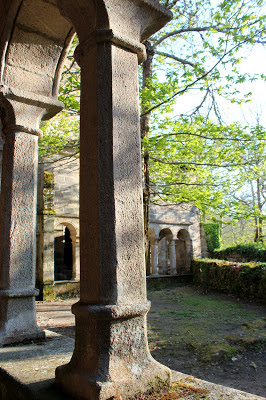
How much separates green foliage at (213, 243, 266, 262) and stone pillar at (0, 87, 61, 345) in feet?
42.0

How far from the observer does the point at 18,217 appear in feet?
9.14

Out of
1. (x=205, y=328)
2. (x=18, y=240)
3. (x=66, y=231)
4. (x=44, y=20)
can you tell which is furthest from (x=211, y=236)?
(x=44, y=20)

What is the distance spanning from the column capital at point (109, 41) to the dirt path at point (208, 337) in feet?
12.2

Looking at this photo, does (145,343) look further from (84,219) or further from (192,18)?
(192,18)

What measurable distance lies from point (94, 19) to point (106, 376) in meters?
1.77

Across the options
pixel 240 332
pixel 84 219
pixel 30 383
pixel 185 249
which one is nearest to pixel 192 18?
pixel 240 332

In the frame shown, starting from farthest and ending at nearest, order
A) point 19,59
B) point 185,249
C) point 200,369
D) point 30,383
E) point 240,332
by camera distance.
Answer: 1. point 185,249
2. point 240,332
3. point 200,369
4. point 19,59
5. point 30,383

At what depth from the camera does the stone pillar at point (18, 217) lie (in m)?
2.67

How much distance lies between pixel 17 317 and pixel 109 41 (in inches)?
87.2

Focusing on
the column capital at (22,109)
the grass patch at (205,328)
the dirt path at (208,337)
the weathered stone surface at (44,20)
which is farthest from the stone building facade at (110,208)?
the grass patch at (205,328)

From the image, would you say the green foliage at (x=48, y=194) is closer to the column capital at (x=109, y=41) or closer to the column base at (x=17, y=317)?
the column base at (x=17, y=317)

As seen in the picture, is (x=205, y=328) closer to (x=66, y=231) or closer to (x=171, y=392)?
(x=171, y=392)

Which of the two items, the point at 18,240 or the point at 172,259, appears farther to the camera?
the point at 172,259

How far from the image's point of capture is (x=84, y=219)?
1591mm
